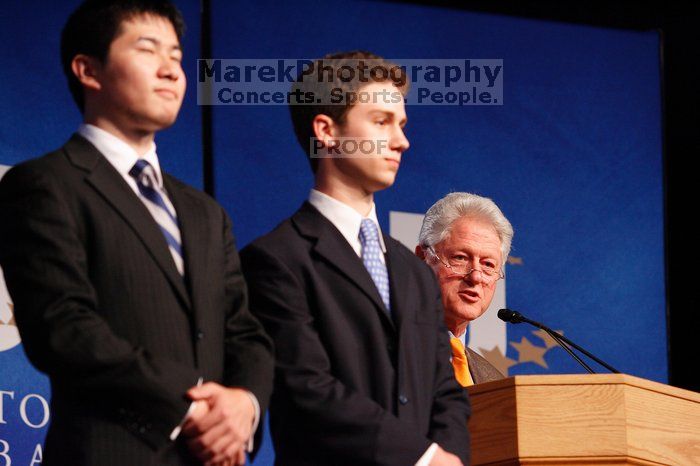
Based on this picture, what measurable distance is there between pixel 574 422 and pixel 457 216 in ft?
4.51

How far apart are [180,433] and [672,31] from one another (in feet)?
12.3

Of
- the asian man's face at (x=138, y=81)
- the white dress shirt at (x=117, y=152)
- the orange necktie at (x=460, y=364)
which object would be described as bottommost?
the orange necktie at (x=460, y=364)

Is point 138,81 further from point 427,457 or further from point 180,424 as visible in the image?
point 427,457

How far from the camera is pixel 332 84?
2.66 m

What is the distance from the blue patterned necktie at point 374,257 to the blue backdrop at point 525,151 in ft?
5.60

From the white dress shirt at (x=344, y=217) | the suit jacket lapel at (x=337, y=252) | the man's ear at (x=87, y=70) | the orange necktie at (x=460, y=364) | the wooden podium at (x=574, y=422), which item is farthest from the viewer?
the orange necktie at (x=460, y=364)

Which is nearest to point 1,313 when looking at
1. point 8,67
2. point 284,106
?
point 8,67

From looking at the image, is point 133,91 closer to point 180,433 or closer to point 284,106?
A: point 180,433

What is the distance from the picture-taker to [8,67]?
13.3 ft

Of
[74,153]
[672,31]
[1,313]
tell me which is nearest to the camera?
[74,153]

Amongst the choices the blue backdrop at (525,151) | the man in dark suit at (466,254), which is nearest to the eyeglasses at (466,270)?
the man in dark suit at (466,254)

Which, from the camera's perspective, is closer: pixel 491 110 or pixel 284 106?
pixel 284 106

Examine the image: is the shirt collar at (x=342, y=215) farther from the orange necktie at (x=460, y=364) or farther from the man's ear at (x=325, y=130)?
the orange necktie at (x=460, y=364)

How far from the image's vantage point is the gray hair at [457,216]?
160 inches
